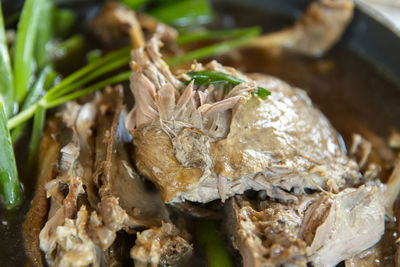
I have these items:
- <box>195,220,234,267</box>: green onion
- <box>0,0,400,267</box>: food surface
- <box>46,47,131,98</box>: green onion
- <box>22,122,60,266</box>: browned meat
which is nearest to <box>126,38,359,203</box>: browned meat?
<box>0,0,400,267</box>: food surface

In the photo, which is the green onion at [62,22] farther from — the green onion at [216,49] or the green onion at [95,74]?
the green onion at [216,49]

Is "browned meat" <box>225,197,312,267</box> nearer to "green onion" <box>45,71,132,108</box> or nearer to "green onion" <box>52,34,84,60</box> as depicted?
"green onion" <box>45,71,132,108</box>

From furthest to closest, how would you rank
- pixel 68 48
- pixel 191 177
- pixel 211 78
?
pixel 68 48 < pixel 211 78 < pixel 191 177

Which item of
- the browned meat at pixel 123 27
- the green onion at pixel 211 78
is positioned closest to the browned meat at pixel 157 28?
the browned meat at pixel 123 27

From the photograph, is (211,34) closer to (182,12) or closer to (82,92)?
(182,12)

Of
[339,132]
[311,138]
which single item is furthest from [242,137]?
[339,132]

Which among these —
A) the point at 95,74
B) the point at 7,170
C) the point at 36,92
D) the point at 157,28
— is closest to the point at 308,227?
the point at 7,170
